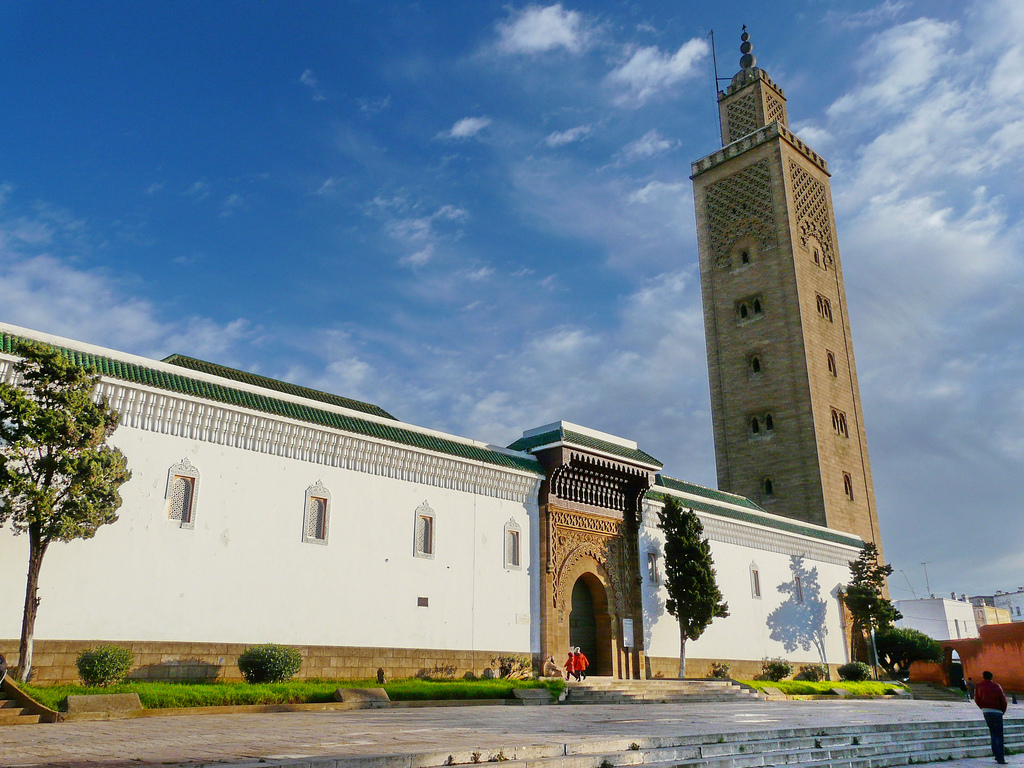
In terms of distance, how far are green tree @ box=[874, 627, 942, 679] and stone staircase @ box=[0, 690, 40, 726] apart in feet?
89.2

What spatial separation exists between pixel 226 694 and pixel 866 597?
2361cm

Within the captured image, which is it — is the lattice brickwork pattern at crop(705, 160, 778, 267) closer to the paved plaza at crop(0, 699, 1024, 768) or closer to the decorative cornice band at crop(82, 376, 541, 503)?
the decorative cornice band at crop(82, 376, 541, 503)

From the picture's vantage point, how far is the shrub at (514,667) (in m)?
17.7

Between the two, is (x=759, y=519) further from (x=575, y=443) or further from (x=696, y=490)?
(x=575, y=443)

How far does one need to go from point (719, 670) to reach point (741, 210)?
21886 mm

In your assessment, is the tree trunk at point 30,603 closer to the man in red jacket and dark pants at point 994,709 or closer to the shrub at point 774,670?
the man in red jacket and dark pants at point 994,709

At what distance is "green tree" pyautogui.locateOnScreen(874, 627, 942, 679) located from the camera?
29312 mm

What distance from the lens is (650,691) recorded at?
1772 cm

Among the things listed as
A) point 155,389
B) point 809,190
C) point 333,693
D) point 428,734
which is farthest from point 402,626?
point 809,190

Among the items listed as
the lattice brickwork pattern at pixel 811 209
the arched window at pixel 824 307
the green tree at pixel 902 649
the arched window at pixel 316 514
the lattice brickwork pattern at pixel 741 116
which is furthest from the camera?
the lattice brickwork pattern at pixel 741 116

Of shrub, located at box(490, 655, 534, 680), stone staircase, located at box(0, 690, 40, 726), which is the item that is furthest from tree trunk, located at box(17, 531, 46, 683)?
shrub, located at box(490, 655, 534, 680)

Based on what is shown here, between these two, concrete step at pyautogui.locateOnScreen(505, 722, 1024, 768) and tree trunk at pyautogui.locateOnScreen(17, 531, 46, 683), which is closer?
concrete step at pyautogui.locateOnScreen(505, 722, 1024, 768)

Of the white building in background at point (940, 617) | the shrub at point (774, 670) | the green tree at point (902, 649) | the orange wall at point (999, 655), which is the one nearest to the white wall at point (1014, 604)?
the white building in background at point (940, 617)

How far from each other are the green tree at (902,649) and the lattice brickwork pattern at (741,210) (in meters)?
16.3
